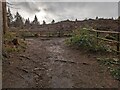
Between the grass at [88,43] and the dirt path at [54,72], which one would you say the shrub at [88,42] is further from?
the dirt path at [54,72]

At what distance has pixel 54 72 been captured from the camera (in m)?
10.2

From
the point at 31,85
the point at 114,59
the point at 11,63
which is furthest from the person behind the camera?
the point at 114,59

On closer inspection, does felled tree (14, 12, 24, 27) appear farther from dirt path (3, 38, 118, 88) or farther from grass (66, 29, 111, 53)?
dirt path (3, 38, 118, 88)

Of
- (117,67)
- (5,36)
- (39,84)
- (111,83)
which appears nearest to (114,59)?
(117,67)

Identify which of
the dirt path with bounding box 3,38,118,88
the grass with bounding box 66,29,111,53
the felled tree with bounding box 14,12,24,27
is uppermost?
the felled tree with bounding box 14,12,24,27

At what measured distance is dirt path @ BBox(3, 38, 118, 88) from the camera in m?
8.98

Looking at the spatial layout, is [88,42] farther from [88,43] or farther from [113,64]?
[113,64]

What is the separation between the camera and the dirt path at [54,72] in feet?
29.5

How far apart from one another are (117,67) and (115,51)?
2242 millimetres

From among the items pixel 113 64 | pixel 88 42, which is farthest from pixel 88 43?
pixel 113 64

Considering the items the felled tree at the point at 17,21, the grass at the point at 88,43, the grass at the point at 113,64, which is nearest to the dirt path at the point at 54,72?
the grass at the point at 113,64

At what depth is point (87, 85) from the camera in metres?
9.02

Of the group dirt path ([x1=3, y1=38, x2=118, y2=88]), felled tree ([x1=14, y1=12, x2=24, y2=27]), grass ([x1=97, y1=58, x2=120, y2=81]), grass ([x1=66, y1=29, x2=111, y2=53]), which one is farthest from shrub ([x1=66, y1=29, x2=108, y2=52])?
felled tree ([x1=14, y1=12, x2=24, y2=27])

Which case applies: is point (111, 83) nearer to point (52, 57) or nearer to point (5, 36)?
point (52, 57)
